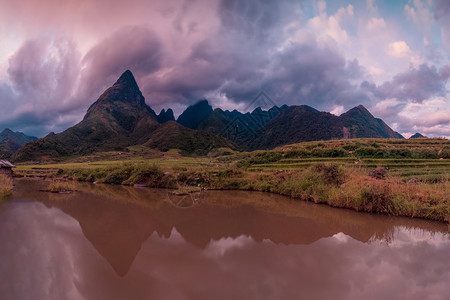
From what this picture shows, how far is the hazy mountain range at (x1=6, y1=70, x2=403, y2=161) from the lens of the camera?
70062mm

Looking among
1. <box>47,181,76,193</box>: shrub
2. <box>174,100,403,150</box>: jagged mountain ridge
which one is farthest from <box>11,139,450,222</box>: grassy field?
<box>174,100,403,150</box>: jagged mountain ridge

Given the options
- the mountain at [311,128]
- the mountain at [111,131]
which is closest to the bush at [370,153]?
the mountain at [311,128]

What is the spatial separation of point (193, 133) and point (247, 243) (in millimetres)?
75651

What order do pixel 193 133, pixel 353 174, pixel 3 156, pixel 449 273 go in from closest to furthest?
pixel 449 273 → pixel 353 174 → pixel 3 156 → pixel 193 133

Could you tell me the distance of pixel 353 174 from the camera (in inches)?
484

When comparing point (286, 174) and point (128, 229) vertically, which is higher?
point (286, 174)

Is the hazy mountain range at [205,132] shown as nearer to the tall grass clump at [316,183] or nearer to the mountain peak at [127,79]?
the mountain peak at [127,79]

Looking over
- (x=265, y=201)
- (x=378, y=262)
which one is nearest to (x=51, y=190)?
(x=265, y=201)

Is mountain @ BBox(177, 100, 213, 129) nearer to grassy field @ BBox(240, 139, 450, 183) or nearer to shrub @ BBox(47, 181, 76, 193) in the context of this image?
grassy field @ BBox(240, 139, 450, 183)

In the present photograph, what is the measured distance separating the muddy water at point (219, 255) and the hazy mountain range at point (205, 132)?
5718 cm

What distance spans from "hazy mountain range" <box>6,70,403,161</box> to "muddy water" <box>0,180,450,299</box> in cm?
5718

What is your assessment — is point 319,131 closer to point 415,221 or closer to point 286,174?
point 286,174

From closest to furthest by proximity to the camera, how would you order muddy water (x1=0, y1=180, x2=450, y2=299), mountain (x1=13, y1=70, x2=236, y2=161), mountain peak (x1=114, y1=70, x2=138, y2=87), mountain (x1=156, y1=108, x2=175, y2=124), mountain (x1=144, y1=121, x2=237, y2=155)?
muddy water (x1=0, y1=180, x2=450, y2=299) → mountain (x1=13, y1=70, x2=236, y2=161) → mountain (x1=144, y1=121, x2=237, y2=155) → mountain peak (x1=114, y1=70, x2=138, y2=87) → mountain (x1=156, y1=108, x2=175, y2=124)

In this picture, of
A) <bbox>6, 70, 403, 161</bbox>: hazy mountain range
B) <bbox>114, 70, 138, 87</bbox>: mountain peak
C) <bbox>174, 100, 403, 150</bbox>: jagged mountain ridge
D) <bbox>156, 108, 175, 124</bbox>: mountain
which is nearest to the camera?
<bbox>6, 70, 403, 161</bbox>: hazy mountain range
